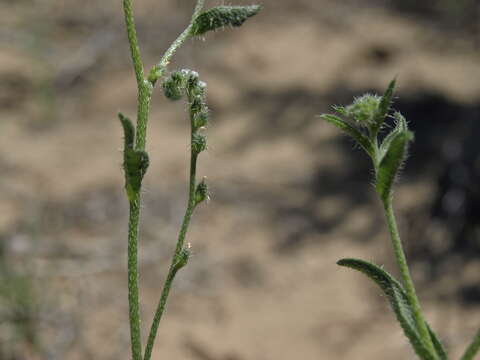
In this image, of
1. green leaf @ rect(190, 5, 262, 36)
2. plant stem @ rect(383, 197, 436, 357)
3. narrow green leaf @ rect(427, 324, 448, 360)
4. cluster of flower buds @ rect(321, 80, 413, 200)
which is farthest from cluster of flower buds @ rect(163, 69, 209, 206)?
narrow green leaf @ rect(427, 324, 448, 360)

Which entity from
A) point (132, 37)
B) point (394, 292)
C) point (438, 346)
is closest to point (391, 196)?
point (394, 292)

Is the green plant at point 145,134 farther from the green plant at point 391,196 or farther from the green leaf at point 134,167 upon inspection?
the green plant at point 391,196

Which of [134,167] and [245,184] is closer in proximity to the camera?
[134,167]

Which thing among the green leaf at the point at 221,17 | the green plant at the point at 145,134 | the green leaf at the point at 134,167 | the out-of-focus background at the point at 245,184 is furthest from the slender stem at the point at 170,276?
the out-of-focus background at the point at 245,184

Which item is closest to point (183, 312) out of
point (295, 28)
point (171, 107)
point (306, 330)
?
point (306, 330)

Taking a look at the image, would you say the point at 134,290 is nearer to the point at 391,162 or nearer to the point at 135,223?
the point at 135,223

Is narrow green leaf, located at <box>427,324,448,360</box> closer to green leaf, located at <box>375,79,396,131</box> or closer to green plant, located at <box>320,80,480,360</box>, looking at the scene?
green plant, located at <box>320,80,480,360</box>
